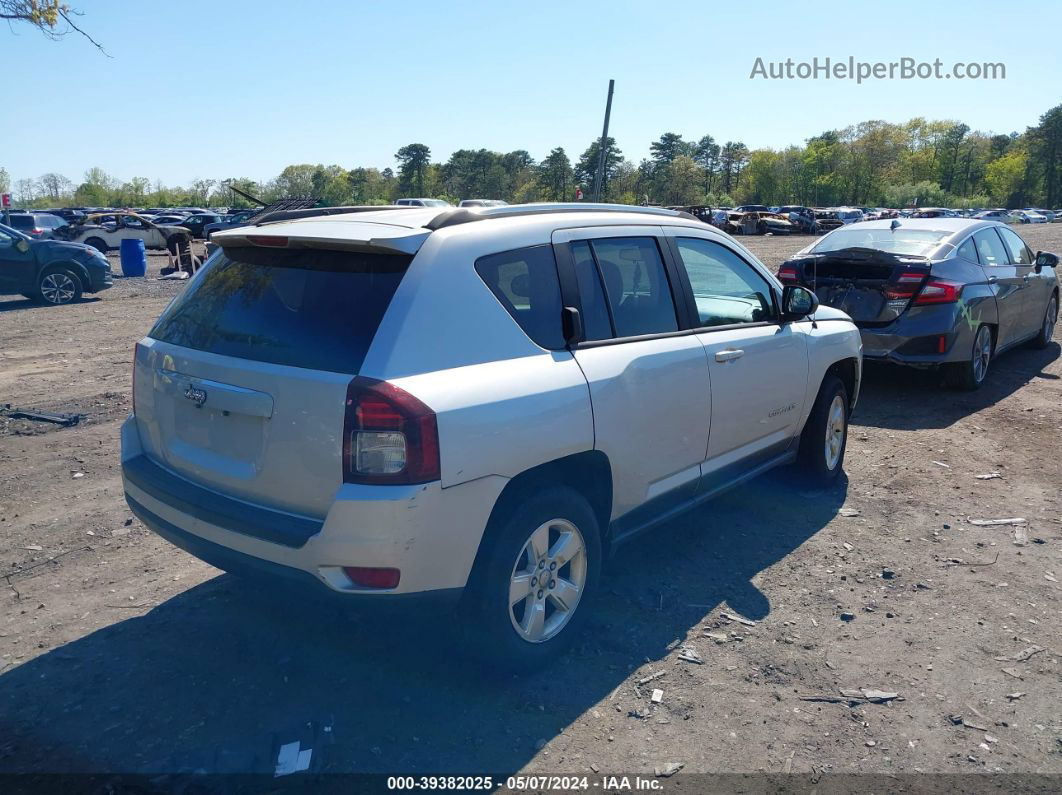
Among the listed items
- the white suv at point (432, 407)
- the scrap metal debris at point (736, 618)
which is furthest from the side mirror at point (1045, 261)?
the scrap metal debris at point (736, 618)

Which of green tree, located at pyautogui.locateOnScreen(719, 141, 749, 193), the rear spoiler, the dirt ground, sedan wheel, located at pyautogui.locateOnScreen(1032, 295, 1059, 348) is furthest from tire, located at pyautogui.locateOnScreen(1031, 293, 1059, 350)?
green tree, located at pyautogui.locateOnScreen(719, 141, 749, 193)

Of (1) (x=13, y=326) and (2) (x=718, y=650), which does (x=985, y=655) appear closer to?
(2) (x=718, y=650)

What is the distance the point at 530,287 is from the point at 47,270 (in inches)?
593

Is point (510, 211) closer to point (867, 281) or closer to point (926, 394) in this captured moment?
point (867, 281)

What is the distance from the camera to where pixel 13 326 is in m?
12.9

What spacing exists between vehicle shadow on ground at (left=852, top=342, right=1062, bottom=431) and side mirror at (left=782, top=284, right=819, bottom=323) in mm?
2887

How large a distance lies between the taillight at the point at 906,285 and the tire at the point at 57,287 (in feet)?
48.1

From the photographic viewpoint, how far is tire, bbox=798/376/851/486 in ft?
18.1

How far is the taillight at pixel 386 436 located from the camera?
2812 millimetres

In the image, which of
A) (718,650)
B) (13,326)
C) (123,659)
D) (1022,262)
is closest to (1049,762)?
(718,650)

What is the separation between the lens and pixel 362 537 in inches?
112

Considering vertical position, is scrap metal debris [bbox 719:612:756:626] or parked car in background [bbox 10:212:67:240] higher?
parked car in background [bbox 10:212:67:240]

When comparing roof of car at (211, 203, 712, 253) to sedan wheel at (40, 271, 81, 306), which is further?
sedan wheel at (40, 271, 81, 306)

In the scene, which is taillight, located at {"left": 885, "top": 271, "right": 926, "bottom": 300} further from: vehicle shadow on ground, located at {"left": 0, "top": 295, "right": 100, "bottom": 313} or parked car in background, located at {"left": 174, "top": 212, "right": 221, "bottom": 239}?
parked car in background, located at {"left": 174, "top": 212, "right": 221, "bottom": 239}
